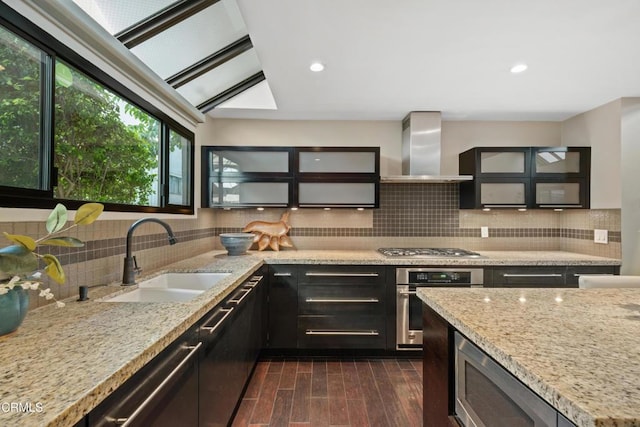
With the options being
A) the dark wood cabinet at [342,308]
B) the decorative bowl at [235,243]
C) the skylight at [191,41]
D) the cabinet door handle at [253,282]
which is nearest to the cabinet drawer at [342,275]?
the dark wood cabinet at [342,308]

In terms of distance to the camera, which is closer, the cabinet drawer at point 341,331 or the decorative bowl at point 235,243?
the cabinet drawer at point 341,331

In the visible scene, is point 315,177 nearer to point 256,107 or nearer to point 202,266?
point 256,107

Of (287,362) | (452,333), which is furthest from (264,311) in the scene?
(452,333)

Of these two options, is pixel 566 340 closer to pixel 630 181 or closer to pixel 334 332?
pixel 334 332

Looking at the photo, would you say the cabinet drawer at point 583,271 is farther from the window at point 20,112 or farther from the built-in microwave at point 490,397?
the window at point 20,112

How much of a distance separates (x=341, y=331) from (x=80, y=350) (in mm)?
2094

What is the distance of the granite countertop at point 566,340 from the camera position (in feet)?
1.99

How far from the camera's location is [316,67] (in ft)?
7.11

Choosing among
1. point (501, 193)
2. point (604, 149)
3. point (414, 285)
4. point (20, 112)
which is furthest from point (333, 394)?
point (604, 149)

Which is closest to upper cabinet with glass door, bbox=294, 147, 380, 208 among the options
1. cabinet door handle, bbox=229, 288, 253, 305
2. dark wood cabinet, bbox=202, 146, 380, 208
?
dark wood cabinet, bbox=202, 146, 380, 208

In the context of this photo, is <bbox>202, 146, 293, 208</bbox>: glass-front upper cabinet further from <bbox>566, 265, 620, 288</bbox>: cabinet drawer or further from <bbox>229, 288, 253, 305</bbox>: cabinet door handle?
<bbox>566, 265, 620, 288</bbox>: cabinet drawer

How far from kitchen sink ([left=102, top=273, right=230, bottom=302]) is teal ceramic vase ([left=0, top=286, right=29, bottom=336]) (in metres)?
0.45

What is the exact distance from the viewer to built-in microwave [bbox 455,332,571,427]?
74 centimetres

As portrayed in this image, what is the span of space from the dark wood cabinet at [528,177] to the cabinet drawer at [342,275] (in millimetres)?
1300
